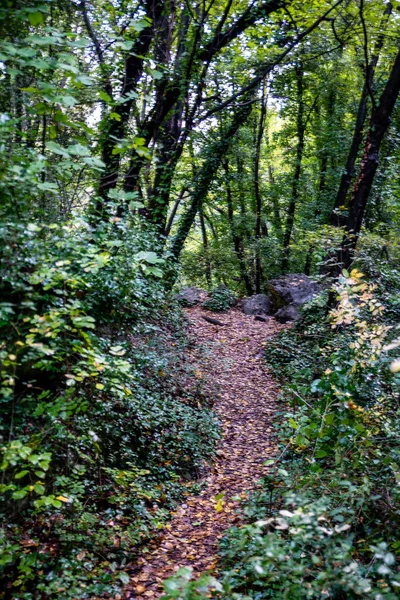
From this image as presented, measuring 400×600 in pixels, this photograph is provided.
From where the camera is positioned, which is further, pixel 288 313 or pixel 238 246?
pixel 238 246

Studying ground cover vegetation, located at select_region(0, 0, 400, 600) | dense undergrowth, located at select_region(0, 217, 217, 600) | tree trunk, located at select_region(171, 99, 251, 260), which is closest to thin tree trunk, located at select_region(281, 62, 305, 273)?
ground cover vegetation, located at select_region(0, 0, 400, 600)

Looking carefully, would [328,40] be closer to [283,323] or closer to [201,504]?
[283,323]

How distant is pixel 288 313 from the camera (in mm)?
12969

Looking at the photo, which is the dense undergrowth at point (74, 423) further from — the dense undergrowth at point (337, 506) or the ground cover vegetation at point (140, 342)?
the dense undergrowth at point (337, 506)

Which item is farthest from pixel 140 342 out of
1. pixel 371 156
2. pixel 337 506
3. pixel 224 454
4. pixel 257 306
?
pixel 257 306

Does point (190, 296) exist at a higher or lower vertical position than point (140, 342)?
lower

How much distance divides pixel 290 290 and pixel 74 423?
1087 centimetres

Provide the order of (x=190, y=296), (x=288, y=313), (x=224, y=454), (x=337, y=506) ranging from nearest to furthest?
(x=337, y=506)
(x=224, y=454)
(x=288, y=313)
(x=190, y=296)

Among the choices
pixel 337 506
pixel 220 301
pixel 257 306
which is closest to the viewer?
pixel 337 506

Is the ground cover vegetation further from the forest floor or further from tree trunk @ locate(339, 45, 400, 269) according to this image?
the forest floor

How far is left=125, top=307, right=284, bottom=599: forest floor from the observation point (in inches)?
153

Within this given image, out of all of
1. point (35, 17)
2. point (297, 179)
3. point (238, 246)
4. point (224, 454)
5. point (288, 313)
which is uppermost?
point (297, 179)

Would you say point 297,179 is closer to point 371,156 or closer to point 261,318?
point 261,318

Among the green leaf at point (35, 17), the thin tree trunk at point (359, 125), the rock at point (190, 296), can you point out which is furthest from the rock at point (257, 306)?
the green leaf at point (35, 17)
